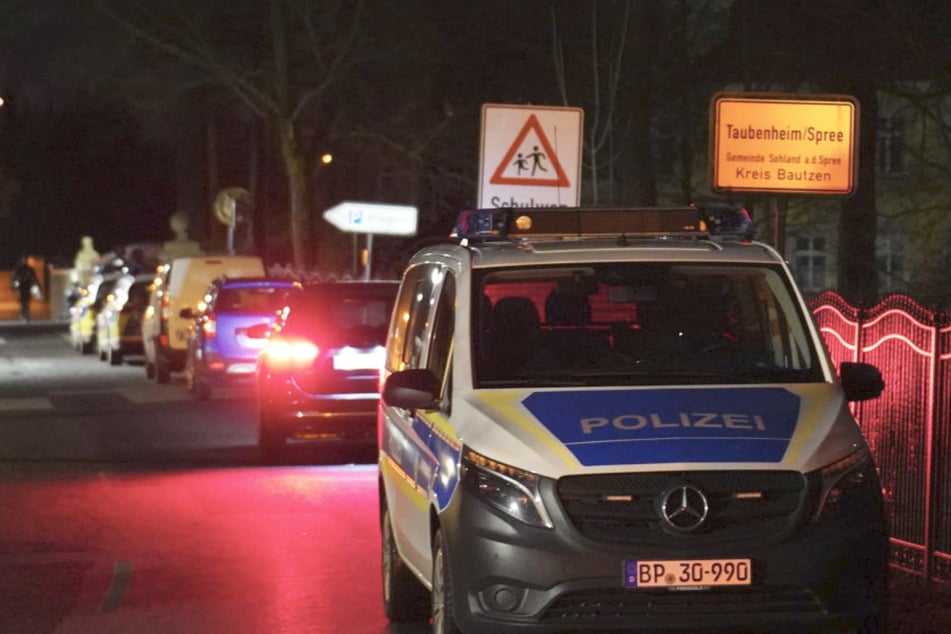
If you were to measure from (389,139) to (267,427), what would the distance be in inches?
1006

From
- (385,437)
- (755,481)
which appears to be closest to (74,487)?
(385,437)

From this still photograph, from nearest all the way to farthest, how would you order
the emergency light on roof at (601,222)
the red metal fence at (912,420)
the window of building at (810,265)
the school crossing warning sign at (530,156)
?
the emergency light on roof at (601,222) < the red metal fence at (912,420) < the school crossing warning sign at (530,156) < the window of building at (810,265)

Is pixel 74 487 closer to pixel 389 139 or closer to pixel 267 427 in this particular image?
pixel 267 427

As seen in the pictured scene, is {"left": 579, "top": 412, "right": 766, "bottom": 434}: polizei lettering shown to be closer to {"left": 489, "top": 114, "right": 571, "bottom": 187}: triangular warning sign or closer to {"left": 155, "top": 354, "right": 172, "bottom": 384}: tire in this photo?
{"left": 489, "top": 114, "right": 571, "bottom": 187}: triangular warning sign

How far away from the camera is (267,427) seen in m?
17.8

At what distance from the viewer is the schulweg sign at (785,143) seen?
12.8 meters

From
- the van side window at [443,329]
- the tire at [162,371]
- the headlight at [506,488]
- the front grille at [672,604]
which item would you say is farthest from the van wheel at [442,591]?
the tire at [162,371]

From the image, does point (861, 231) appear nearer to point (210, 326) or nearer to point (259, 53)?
point (210, 326)

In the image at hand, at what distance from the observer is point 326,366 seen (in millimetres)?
17469

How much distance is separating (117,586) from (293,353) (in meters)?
6.58

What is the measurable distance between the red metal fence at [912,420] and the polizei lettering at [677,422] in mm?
3198

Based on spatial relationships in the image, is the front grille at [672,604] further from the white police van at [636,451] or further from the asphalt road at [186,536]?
the asphalt road at [186,536]

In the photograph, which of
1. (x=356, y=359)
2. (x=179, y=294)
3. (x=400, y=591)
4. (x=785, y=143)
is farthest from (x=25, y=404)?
(x=400, y=591)

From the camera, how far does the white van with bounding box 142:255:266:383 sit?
100 ft
